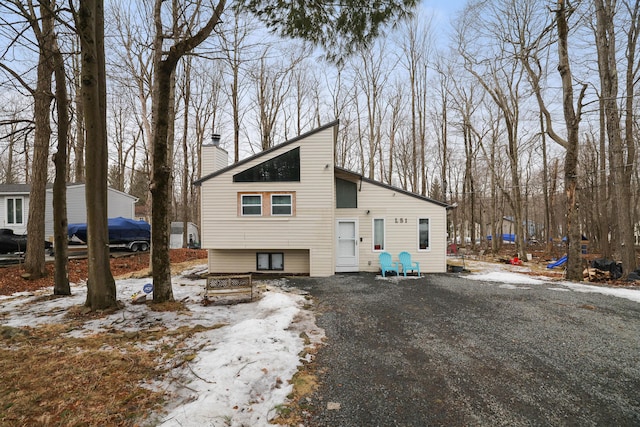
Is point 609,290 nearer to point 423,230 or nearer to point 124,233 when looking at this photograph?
point 423,230

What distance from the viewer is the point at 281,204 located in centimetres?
1036

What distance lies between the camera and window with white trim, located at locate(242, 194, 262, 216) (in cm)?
1040

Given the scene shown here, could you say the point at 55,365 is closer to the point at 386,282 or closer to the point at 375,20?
the point at 375,20

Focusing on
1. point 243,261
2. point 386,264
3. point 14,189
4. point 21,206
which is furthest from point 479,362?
point 14,189

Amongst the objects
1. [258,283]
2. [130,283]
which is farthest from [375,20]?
[130,283]

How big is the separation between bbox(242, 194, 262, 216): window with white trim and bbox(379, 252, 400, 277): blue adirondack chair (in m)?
4.63

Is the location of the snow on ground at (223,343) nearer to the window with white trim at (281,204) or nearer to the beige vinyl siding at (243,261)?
the beige vinyl siding at (243,261)

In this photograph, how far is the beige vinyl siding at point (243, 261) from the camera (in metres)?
10.8

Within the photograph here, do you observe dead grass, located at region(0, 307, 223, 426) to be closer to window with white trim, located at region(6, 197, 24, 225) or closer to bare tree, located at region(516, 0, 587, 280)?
bare tree, located at region(516, 0, 587, 280)

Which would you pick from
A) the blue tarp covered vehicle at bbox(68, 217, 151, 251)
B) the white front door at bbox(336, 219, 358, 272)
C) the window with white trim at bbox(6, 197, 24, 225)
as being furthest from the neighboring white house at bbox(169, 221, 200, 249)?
the white front door at bbox(336, 219, 358, 272)

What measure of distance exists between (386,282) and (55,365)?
771 centimetres

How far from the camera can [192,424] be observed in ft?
8.11

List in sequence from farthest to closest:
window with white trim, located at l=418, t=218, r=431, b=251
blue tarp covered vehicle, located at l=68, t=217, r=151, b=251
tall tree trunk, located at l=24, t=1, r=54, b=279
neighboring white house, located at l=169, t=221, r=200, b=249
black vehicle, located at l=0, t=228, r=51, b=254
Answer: neighboring white house, located at l=169, t=221, r=200, b=249 < blue tarp covered vehicle, located at l=68, t=217, r=151, b=251 < black vehicle, located at l=0, t=228, r=51, b=254 < window with white trim, located at l=418, t=218, r=431, b=251 < tall tree trunk, located at l=24, t=1, r=54, b=279

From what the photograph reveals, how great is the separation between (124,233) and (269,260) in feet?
33.7
